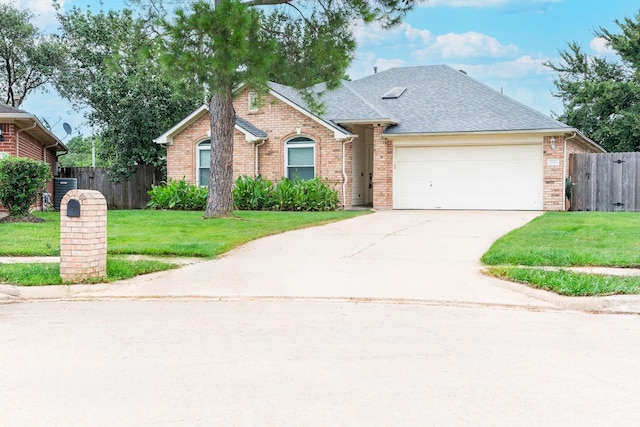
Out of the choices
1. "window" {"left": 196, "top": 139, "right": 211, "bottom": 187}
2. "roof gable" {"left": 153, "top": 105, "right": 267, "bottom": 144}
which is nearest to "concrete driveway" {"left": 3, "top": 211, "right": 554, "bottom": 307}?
"roof gable" {"left": 153, "top": 105, "right": 267, "bottom": 144}

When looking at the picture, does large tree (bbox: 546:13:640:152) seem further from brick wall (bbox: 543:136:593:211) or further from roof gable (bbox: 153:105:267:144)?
roof gable (bbox: 153:105:267:144)

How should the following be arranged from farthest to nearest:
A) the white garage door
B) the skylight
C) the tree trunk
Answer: the skylight, the white garage door, the tree trunk

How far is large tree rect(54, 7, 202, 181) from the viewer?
90.0ft

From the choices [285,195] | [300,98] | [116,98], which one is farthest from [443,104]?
[116,98]

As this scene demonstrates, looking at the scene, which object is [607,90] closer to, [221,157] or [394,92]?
[394,92]

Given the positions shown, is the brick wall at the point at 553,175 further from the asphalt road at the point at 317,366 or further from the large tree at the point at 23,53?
the large tree at the point at 23,53

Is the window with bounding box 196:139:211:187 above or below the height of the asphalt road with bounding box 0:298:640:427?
above

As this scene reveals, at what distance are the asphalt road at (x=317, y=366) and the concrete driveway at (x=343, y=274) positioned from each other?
702 mm

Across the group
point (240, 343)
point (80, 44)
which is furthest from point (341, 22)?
point (80, 44)

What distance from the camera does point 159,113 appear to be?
28016mm

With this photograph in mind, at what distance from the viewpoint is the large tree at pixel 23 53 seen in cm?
3178

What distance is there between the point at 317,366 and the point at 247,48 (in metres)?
9.87

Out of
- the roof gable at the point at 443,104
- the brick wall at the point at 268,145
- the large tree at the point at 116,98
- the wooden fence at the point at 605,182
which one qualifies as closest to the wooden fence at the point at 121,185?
the large tree at the point at 116,98

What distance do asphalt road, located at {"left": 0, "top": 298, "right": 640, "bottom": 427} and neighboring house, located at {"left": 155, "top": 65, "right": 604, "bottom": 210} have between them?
14.8m
